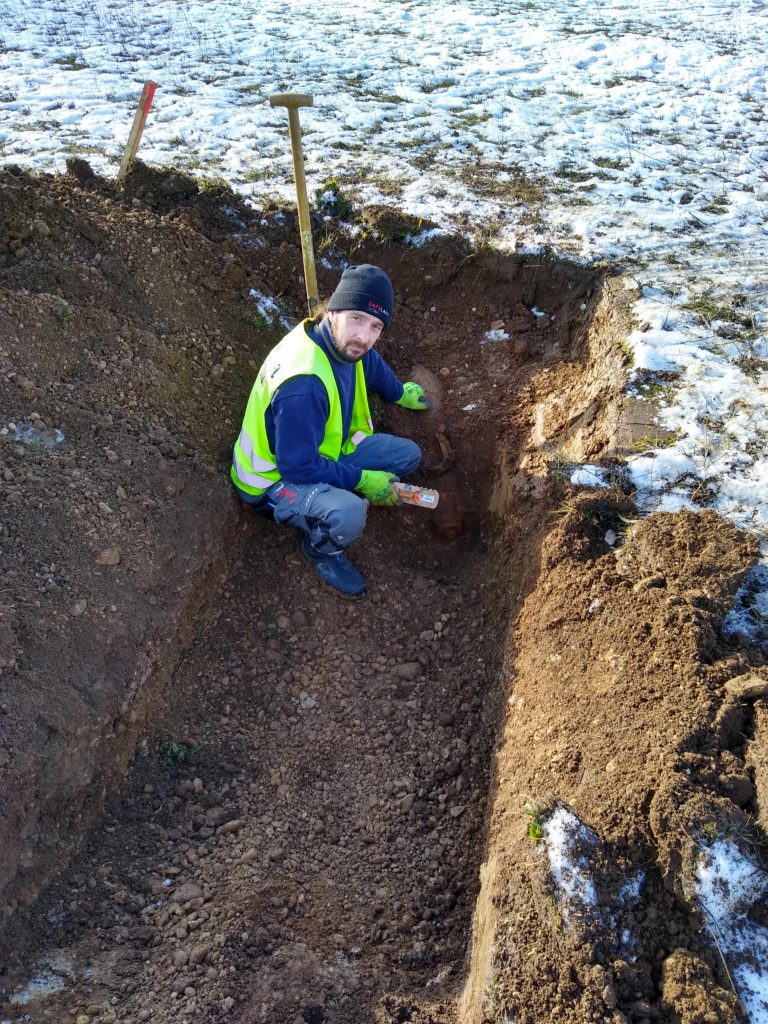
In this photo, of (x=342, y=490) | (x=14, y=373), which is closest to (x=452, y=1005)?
(x=342, y=490)

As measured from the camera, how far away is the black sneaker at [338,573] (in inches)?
164

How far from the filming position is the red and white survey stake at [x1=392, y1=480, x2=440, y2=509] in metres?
4.22

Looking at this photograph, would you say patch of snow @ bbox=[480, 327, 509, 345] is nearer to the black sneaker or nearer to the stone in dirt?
the black sneaker

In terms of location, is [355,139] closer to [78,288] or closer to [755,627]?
[78,288]

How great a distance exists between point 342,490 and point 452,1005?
2493 mm

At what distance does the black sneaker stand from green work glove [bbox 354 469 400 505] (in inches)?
16.0

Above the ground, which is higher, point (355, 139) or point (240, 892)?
point (355, 139)

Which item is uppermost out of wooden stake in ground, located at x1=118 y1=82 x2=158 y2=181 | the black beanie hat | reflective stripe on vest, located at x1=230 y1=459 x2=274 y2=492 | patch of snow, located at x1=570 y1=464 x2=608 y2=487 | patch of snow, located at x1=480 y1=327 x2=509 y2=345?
wooden stake in ground, located at x1=118 y1=82 x2=158 y2=181

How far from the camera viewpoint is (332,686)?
12.6 ft

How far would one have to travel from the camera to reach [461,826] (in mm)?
3232

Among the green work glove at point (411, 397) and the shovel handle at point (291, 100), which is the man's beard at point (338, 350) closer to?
the green work glove at point (411, 397)

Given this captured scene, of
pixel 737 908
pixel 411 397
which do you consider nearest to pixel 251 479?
pixel 411 397

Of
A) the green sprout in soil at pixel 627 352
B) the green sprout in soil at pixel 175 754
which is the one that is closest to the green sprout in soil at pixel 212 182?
the green sprout in soil at pixel 627 352

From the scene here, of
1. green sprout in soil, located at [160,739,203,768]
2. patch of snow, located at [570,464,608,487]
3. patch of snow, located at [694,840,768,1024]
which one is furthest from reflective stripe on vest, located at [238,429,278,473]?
patch of snow, located at [694,840,768,1024]
